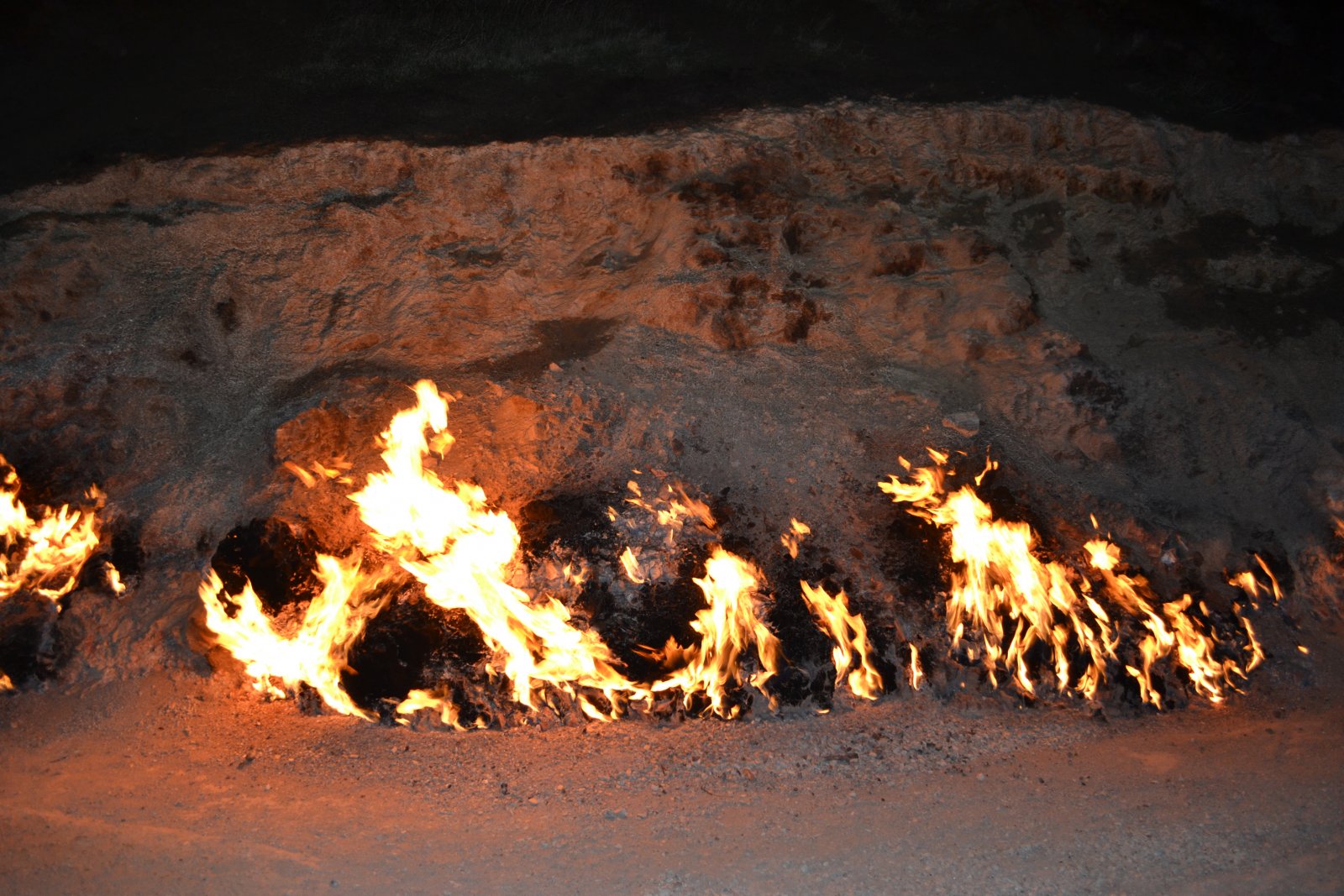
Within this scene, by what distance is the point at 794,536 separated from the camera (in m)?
5.68

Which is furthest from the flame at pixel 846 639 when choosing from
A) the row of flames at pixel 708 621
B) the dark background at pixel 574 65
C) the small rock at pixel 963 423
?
the dark background at pixel 574 65

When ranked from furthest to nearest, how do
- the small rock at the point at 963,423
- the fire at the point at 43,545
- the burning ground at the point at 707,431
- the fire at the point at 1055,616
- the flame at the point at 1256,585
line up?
the small rock at the point at 963,423 < the flame at the point at 1256,585 < the fire at the point at 43,545 < the fire at the point at 1055,616 < the burning ground at the point at 707,431

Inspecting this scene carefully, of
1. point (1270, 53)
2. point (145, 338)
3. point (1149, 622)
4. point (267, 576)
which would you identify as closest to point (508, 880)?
point (267, 576)

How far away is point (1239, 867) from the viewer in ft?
12.7

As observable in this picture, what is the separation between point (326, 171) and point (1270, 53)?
22.8ft

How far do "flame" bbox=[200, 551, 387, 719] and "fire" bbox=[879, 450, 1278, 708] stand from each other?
3302mm

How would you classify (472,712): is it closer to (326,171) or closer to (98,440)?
(98,440)

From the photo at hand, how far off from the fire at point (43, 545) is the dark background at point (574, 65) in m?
2.22

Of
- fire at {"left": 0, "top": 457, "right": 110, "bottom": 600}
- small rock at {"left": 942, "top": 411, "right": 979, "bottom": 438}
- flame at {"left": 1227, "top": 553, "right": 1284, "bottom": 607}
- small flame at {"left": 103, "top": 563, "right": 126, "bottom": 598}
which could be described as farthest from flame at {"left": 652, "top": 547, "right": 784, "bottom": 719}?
fire at {"left": 0, "top": 457, "right": 110, "bottom": 600}

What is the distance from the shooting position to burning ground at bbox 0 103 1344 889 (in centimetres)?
485

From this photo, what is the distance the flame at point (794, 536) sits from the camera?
5.62 meters

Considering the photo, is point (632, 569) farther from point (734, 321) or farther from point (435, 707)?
point (734, 321)

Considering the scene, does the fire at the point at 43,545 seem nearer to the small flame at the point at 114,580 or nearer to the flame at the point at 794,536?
the small flame at the point at 114,580

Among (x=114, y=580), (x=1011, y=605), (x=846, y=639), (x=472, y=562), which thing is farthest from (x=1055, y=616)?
(x=114, y=580)
